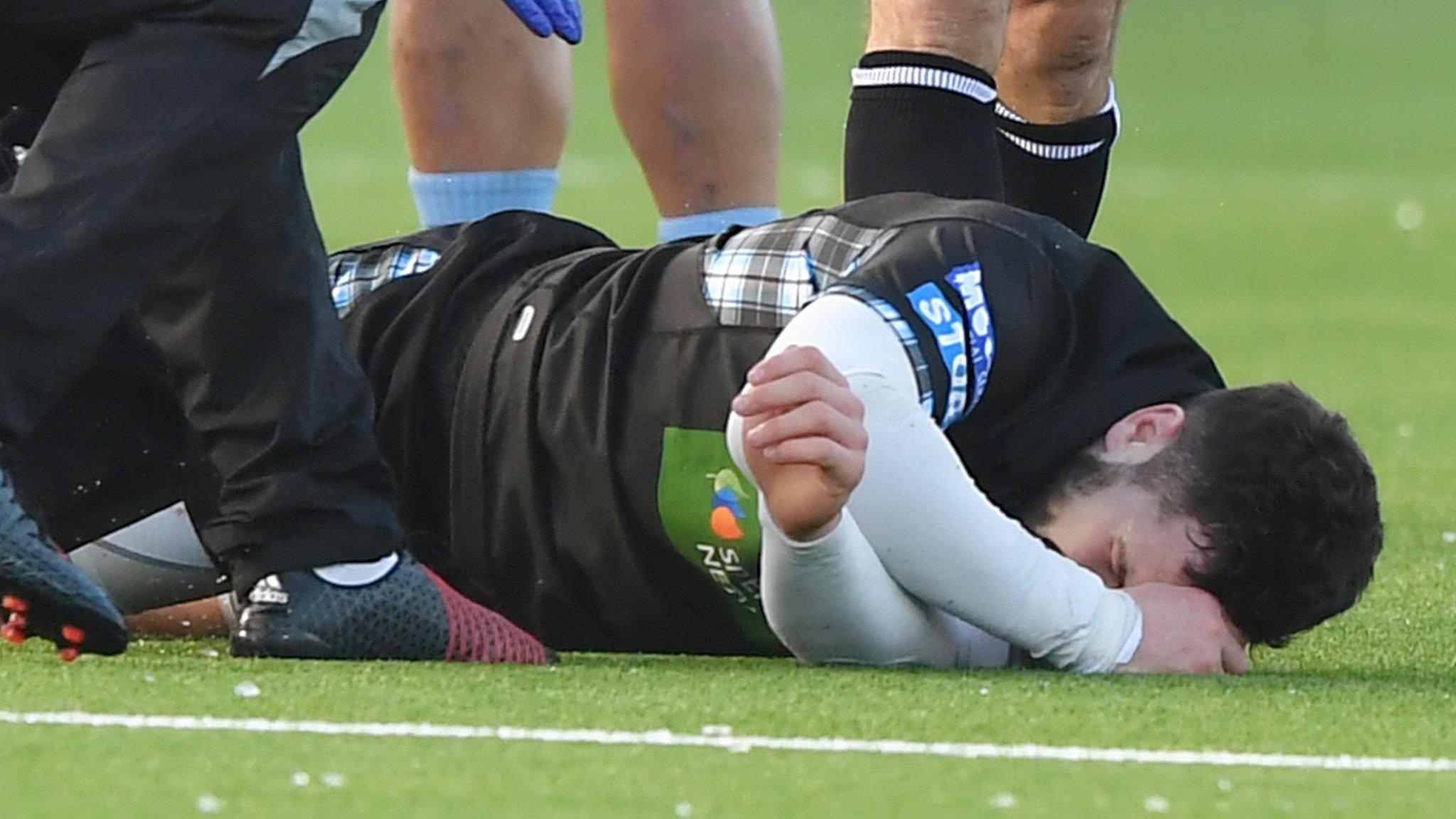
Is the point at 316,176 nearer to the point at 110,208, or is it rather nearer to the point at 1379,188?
the point at 1379,188

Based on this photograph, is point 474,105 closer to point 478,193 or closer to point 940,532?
point 478,193

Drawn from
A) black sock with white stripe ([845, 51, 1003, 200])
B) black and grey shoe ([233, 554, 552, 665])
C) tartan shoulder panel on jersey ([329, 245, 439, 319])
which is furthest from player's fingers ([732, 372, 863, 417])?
black sock with white stripe ([845, 51, 1003, 200])

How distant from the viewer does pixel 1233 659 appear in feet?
7.99

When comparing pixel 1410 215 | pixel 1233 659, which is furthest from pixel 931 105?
pixel 1410 215

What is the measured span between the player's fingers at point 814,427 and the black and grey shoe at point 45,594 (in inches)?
19.2

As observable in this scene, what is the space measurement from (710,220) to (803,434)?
1.52 meters

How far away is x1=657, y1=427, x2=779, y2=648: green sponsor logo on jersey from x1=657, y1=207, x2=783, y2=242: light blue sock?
1.17m

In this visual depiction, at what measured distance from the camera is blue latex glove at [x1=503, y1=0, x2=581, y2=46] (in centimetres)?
246

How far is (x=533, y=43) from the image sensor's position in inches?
149

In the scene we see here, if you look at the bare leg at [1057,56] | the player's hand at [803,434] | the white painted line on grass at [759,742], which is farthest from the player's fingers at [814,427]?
the bare leg at [1057,56]

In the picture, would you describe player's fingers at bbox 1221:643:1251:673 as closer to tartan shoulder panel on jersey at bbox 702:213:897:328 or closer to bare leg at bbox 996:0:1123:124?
tartan shoulder panel on jersey at bbox 702:213:897:328

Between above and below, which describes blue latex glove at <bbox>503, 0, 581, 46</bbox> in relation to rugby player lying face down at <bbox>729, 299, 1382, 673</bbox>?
above

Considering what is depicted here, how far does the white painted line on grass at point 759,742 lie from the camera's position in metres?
1.94

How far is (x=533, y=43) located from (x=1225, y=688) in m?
1.76
